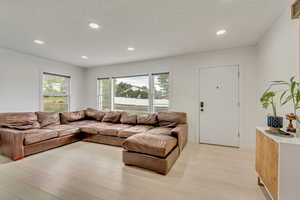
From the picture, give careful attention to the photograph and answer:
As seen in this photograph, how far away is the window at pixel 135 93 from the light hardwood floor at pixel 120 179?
192 centimetres

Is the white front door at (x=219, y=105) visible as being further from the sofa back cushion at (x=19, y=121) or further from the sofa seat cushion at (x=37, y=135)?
the sofa back cushion at (x=19, y=121)

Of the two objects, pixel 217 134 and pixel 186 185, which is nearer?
pixel 186 185

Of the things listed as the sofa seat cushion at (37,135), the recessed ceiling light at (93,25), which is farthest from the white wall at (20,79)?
the recessed ceiling light at (93,25)

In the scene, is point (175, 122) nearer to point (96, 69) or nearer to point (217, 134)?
point (217, 134)

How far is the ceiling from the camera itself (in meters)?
1.84

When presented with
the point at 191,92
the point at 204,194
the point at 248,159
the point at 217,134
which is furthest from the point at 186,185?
the point at 191,92

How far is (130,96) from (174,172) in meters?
3.15

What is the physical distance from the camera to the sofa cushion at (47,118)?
3.70m

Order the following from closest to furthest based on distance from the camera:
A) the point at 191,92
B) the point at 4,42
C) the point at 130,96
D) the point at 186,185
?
the point at 186,185 < the point at 4,42 < the point at 191,92 < the point at 130,96

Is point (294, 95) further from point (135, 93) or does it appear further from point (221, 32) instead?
point (135, 93)

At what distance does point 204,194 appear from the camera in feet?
5.55

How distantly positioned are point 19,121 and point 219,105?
5.04 meters

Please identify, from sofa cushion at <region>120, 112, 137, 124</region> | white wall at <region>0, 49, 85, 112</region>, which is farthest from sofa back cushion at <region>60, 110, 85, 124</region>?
sofa cushion at <region>120, 112, 137, 124</region>

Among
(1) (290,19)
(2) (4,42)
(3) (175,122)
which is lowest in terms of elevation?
(3) (175,122)
